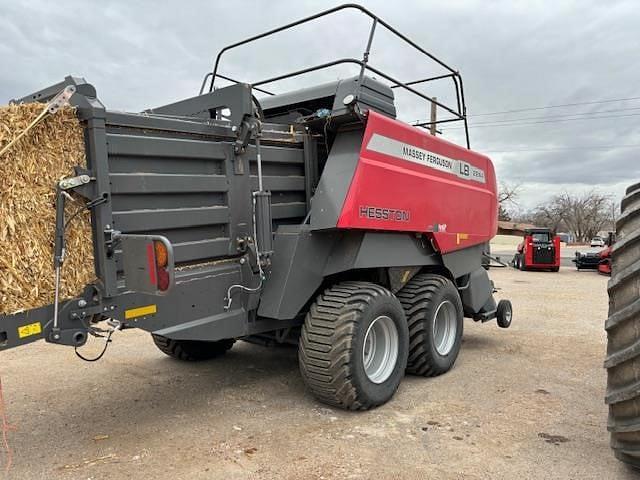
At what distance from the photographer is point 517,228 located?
20375 mm

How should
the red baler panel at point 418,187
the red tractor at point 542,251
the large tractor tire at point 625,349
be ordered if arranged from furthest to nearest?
the red tractor at point 542,251 → the red baler panel at point 418,187 → the large tractor tire at point 625,349

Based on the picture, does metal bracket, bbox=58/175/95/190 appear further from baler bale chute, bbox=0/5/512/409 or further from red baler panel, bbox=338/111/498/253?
red baler panel, bbox=338/111/498/253

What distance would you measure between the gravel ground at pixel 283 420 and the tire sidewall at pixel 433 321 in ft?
0.44

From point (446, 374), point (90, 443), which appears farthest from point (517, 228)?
point (90, 443)

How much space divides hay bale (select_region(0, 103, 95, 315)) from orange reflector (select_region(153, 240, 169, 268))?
50 cm

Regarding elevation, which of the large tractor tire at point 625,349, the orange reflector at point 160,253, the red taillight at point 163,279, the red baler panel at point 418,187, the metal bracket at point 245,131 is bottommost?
the large tractor tire at point 625,349

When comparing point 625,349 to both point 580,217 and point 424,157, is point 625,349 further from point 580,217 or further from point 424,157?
point 580,217

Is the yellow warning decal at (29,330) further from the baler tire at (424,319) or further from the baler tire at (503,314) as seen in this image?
the baler tire at (503,314)

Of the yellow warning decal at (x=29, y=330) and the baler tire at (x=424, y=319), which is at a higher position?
the yellow warning decal at (x=29, y=330)

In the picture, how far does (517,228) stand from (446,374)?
1702 cm

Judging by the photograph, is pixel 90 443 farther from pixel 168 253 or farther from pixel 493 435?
pixel 493 435

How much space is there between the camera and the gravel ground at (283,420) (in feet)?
9.84

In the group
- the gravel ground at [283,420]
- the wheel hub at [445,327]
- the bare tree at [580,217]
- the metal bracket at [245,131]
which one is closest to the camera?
the gravel ground at [283,420]

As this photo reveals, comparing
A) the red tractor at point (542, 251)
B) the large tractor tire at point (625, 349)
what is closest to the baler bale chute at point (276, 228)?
the large tractor tire at point (625, 349)
